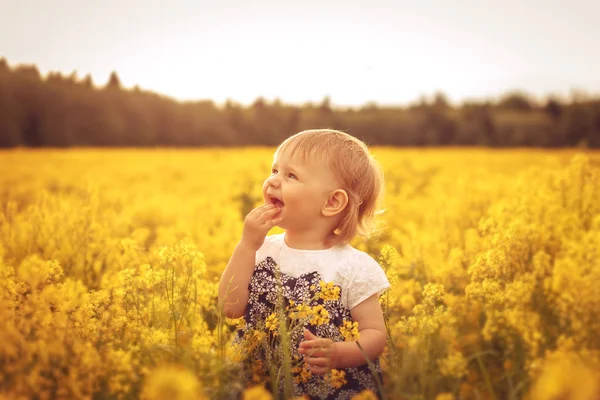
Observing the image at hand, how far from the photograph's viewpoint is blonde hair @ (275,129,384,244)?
2184 mm

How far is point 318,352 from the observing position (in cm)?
189

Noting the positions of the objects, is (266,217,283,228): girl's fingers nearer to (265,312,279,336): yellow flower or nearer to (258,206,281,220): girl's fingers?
(258,206,281,220): girl's fingers

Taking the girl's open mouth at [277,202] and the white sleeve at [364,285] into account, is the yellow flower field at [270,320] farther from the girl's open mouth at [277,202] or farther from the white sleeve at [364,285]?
the girl's open mouth at [277,202]

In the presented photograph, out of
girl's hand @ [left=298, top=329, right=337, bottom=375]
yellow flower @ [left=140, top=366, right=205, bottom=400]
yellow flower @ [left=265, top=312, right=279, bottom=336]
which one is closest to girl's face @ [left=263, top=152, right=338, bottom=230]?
yellow flower @ [left=265, top=312, right=279, bottom=336]

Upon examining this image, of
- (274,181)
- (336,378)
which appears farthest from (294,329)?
(274,181)

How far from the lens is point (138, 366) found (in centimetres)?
184

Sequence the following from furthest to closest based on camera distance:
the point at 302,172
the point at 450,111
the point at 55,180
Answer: the point at 450,111
the point at 55,180
the point at 302,172

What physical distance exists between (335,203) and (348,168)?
157mm

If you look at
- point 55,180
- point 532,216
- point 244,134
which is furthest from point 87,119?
point 532,216

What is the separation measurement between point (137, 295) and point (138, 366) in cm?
49

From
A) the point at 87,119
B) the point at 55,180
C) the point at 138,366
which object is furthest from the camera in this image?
the point at 87,119

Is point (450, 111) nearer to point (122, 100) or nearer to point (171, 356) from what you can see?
point (122, 100)

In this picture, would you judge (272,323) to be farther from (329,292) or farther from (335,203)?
(335,203)

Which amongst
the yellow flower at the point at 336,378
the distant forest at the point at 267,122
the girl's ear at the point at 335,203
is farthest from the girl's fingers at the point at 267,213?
the distant forest at the point at 267,122
